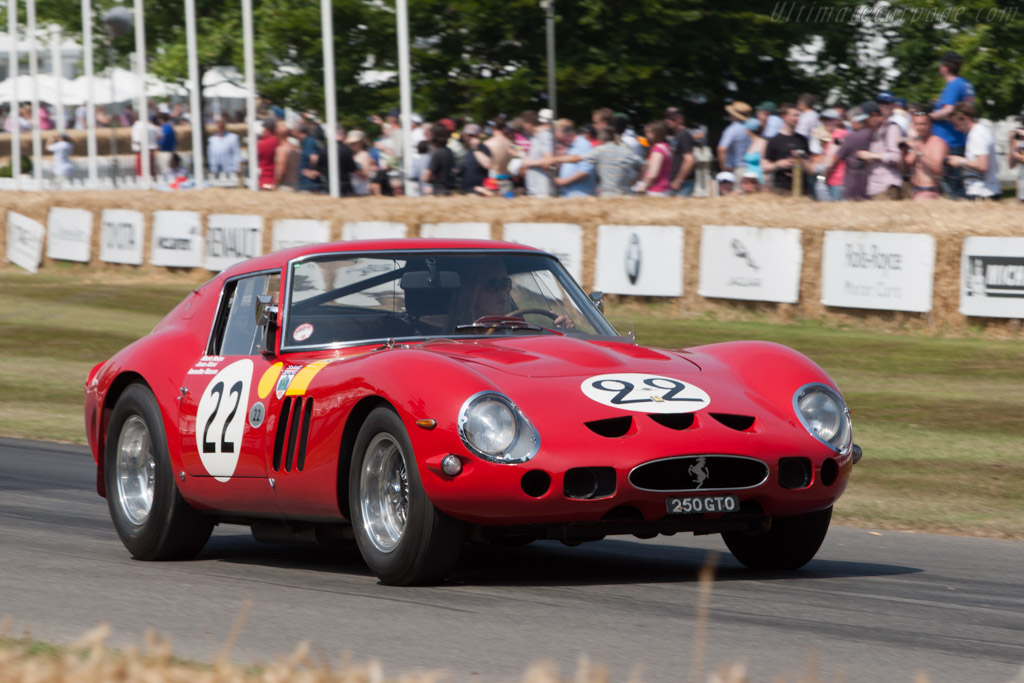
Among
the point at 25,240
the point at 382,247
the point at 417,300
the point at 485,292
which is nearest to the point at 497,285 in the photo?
the point at 485,292

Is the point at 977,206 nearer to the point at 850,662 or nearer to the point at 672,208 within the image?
the point at 672,208

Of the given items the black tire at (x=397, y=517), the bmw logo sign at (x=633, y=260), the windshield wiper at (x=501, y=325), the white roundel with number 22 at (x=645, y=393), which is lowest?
the bmw logo sign at (x=633, y=260)

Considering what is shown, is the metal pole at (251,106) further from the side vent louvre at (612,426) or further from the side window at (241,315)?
the side vent louvre at (612,426)

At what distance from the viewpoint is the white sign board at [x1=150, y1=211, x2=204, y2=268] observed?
965 inches

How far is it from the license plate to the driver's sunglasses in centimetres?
159

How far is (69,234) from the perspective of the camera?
27141 millimetres

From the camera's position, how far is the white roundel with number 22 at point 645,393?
5.54 m

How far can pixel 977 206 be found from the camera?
15133 millimetres

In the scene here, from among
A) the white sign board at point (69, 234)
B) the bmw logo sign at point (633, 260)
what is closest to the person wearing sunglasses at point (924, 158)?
the bmw logo sign at point (633, 260)

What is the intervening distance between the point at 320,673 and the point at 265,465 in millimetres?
3300

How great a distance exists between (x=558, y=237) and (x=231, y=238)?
6.88 metres

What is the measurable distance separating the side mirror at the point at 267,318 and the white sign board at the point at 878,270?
9920 mm

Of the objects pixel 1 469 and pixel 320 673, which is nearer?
pixel 320 673

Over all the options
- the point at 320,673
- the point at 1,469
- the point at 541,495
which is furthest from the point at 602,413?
the point at 1,469
